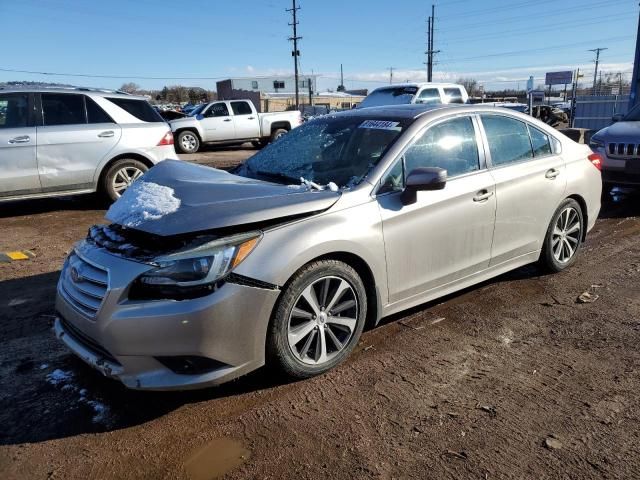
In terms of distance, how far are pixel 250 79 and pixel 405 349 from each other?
87477 mm

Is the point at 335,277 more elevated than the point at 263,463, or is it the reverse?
the point at 335,277

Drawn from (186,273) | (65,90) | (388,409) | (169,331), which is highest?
(65,90)

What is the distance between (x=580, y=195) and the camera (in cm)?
496

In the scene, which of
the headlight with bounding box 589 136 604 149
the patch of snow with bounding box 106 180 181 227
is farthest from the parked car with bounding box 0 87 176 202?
the headlight with bounding box 589 136 604 149

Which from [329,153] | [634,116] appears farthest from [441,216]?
[634,116]

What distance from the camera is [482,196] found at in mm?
4012

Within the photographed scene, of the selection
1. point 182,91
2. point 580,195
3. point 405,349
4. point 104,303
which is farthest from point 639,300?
point 182,91

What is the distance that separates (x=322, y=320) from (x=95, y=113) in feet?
20.7

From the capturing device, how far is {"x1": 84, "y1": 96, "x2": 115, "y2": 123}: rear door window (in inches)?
311

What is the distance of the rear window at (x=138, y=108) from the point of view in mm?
8242

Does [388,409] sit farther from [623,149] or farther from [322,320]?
[623,149]

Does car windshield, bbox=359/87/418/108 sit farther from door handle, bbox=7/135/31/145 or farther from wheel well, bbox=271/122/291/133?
door handle, bbox=7/135/31/145

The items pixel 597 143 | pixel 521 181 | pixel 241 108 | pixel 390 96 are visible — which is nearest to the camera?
pixel 521 181

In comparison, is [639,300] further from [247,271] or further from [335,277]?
[247,271]
